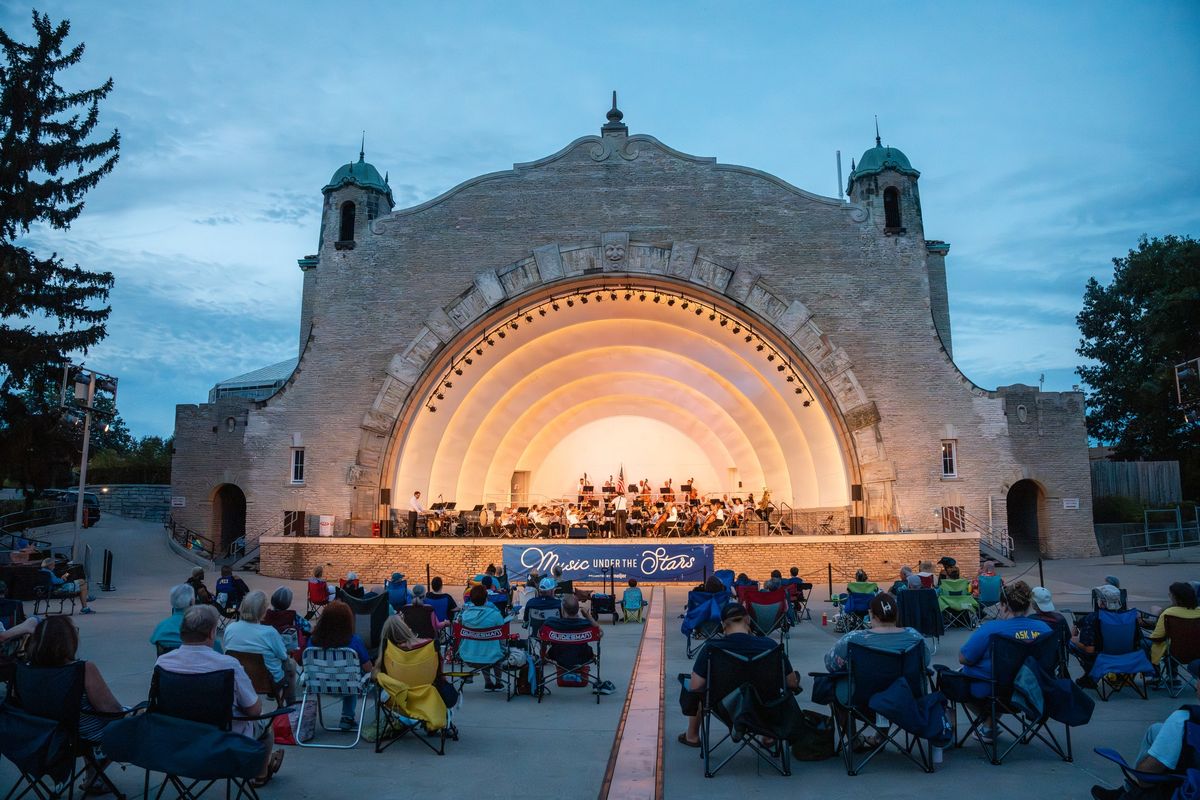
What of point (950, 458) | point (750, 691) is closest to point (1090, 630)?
point (750, 691)

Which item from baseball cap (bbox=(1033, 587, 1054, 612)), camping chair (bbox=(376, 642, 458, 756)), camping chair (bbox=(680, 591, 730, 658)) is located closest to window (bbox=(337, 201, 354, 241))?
camping chair (bbox=(680, 591, 730, 658))

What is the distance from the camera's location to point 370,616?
26.3ft

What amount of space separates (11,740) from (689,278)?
70.3 feet

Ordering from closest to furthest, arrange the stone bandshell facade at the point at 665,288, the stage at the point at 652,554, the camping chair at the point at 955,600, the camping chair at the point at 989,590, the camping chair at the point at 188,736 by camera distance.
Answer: the camping chair at the point at 188,736 < the camping chair at the point at 955,600 < the camping chair at the point at 989,590 < the stage at the point at 652,554 < the stone bandshell facade at the point at 665,288

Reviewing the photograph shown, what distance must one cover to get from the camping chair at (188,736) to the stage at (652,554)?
50.5ft

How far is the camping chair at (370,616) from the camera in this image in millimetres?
7910

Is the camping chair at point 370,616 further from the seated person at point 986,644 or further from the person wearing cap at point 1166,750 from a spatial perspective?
the person wearing cap at point 1166,750

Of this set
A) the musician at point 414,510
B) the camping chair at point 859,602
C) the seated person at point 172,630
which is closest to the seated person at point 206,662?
the seated person at point 172,630

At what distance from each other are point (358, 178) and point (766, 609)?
70.0ft

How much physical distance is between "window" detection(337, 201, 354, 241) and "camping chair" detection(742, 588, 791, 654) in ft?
66.2

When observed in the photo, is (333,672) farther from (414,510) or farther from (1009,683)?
(414,510)

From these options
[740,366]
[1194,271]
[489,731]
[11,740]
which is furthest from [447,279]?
[1194,271]

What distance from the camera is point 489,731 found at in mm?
6816

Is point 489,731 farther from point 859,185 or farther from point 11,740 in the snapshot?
point 859,185
